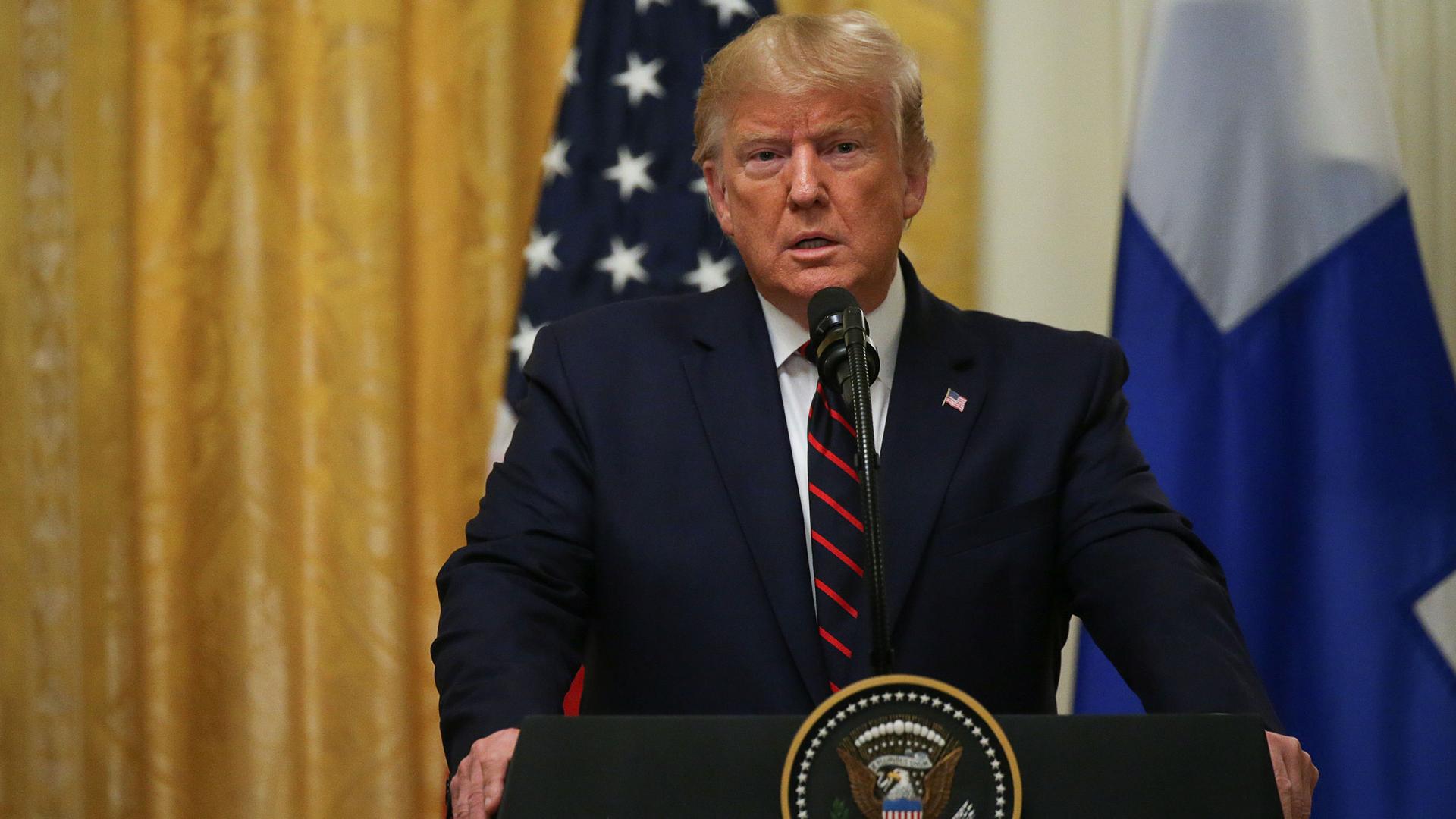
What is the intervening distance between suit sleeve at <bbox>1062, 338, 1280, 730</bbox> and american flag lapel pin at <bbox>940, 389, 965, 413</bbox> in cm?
17

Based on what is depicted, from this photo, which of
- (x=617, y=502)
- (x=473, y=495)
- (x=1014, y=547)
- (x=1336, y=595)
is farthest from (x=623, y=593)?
(x=1336, y=595)

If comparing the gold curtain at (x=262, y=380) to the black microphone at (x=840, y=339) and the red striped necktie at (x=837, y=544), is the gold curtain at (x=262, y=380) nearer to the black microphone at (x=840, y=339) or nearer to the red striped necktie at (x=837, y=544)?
the red striped necktie at (x=837, y=544)

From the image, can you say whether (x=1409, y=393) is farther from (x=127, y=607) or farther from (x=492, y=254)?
(x=127, y=607)

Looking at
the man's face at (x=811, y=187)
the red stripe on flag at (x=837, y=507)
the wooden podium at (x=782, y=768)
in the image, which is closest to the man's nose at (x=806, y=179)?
the man's face at (x=811, y=187)

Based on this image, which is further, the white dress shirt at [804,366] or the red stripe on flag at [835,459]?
the white dress shirt at [804,366]

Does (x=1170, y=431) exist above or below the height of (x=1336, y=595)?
above

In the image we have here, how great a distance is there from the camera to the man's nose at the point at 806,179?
1984 millimetres

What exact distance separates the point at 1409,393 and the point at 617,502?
1.79m

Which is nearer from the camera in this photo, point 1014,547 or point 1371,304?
point 1014,547

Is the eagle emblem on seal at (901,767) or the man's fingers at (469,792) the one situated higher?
the eagle emblem on seal at (901,767)

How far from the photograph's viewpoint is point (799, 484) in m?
1.97

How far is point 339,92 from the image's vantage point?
329cm

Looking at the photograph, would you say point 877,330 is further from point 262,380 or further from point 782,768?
point 262,380

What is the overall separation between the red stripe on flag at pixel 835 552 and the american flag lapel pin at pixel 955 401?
289 millimetres
